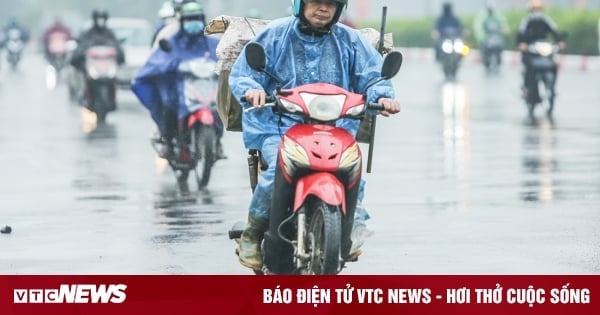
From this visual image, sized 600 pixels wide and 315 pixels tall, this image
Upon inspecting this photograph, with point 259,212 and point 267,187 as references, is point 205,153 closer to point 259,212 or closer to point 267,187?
point 259,212

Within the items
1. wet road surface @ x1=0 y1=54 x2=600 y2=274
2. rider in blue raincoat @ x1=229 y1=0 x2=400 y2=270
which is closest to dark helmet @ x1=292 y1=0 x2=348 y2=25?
rider in blue raincoat @ x1=229 y1=0 x2=400 y2=270

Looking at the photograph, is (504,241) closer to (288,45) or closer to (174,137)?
(288,45)

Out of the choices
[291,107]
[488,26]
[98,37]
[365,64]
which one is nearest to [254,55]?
[291,107]

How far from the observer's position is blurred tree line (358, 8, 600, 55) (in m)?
45.5

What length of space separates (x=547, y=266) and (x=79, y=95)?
19718 millimetres

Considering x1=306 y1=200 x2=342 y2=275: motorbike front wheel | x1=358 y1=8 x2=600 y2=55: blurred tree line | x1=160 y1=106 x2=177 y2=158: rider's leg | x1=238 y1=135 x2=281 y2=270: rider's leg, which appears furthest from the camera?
x1=358 y1=8 x2=600 y2=55: blurred tree line

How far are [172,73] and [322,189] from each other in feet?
26.1

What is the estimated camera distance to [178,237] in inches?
481

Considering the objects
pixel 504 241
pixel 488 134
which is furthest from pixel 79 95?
pixel 504 241

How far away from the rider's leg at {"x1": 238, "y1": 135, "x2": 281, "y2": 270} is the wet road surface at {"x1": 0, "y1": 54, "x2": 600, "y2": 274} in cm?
64

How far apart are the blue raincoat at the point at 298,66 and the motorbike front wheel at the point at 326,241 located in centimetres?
76

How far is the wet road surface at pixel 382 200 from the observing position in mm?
11078

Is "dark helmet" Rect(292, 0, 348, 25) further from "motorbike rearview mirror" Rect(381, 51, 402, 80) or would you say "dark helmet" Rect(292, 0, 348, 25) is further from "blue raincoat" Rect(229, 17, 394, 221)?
"motorbike rearview mirror" Rect(381, 51, 402, 80)

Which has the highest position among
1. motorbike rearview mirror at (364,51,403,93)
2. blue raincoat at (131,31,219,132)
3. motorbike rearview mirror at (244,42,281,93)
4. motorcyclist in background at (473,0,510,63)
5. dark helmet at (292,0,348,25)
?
dark helmet at (292,0,348,25)
